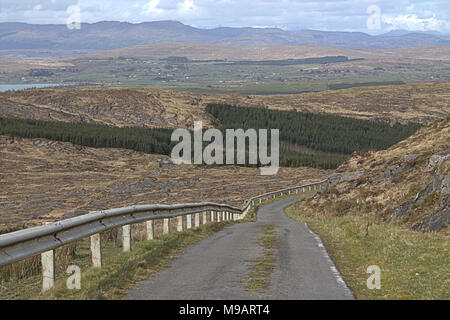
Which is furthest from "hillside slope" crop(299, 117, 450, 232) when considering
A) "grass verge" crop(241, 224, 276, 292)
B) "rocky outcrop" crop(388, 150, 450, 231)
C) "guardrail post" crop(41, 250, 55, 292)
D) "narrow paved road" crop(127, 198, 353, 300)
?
"guardrail post" crop(41, 250, 55, 292)

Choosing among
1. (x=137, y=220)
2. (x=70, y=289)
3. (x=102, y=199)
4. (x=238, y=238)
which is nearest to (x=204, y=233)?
(x=238, y=238)

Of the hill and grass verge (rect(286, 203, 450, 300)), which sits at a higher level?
grass verge (rect(286, 203, 450, 300))

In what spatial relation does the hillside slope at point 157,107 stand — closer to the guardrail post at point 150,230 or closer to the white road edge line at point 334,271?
the guardrail post at point 150,230

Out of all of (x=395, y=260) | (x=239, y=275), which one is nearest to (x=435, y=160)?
(x=395, y=260)

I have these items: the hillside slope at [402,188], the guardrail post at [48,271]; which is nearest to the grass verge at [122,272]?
the guardrail post at [48,271]

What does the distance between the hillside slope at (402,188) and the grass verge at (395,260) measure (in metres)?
2.02

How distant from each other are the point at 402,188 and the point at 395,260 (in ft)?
46.7

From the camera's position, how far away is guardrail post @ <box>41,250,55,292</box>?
363 inches

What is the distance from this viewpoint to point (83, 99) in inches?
6634

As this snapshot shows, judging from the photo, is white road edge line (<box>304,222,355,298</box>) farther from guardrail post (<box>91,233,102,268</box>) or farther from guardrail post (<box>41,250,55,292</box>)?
guardrail post (<box>41,250,55,292</box>)

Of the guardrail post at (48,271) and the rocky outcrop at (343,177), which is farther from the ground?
the guardrail post at (48,271)

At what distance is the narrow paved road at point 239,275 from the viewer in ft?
30.4

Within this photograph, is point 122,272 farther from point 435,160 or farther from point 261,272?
point 435,160

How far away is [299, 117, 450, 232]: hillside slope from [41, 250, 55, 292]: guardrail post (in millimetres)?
11428
